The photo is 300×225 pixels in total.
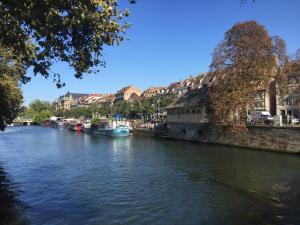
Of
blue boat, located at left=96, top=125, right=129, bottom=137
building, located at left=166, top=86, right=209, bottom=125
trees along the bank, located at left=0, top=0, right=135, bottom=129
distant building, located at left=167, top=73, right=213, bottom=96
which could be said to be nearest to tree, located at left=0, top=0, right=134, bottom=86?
trees along the bank, located at left=0, top=0, right=135, bottom=129

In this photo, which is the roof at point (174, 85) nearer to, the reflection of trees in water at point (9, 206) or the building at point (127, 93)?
the building at point (127, 93)

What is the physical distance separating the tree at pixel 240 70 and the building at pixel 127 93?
138214mm

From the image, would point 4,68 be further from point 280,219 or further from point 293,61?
point 293,61

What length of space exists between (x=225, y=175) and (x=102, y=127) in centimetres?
7059

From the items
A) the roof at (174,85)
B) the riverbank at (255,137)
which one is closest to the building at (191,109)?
the riverbank at (255,137)

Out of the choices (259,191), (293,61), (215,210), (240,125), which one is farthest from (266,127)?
(215,210)

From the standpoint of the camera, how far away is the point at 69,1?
10.1m

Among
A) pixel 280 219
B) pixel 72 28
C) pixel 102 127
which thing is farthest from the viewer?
pixel 102 127

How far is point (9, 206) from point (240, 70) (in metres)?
35.8

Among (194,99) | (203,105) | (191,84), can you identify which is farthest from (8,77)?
(191,84)

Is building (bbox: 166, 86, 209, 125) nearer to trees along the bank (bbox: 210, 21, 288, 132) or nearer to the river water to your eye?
trees along the bank (bbox: 210, 21, 288, 132)

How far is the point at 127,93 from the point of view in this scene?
7431 inches

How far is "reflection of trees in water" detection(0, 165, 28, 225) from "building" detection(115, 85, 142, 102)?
161286mm

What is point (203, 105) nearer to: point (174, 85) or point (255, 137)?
point (255, 137)
